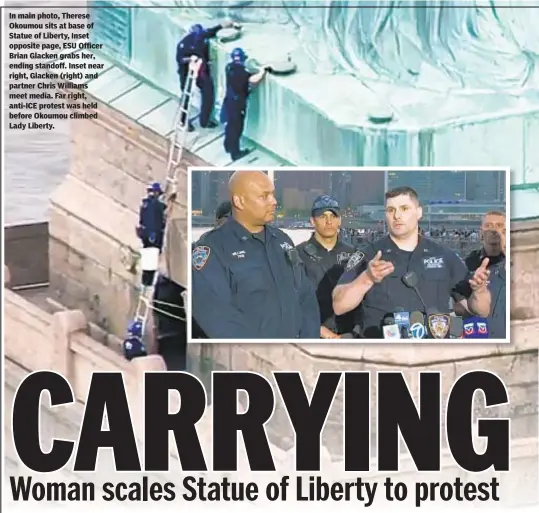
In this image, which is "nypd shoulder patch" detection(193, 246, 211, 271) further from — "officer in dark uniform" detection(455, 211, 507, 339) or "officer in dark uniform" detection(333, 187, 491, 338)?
"officer in dark uniform" detection(455, 211, 507, 339)

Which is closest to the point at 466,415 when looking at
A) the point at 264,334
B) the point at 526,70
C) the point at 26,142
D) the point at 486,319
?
the point at 486,319

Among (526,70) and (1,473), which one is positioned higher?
(526,70)

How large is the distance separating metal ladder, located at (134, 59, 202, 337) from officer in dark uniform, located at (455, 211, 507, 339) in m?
0.97

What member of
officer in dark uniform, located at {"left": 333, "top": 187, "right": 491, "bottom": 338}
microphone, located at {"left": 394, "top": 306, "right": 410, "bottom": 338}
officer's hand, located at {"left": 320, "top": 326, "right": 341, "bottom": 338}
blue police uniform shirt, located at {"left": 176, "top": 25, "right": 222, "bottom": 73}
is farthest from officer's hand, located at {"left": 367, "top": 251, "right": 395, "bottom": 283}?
blue police uniform shirt, located at {"left": 176, "top": 25, "right": 222, "bottom": 73}

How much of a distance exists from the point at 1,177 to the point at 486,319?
1.62 m

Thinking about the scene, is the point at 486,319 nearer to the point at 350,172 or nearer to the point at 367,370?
the point at 367,370

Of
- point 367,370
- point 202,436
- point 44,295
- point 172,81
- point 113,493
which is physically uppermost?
point 172,81

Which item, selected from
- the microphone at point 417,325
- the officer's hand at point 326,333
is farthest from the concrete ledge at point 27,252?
the microphone at point 417,325

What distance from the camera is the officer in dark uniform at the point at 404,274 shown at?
302 cm

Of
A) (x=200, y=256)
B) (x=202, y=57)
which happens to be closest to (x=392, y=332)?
(x=200, y=256)

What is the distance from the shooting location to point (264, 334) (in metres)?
3.03

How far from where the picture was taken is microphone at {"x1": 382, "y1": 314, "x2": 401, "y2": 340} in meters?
3.02

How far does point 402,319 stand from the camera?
3.02 meters

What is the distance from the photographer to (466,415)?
306 centimetres
